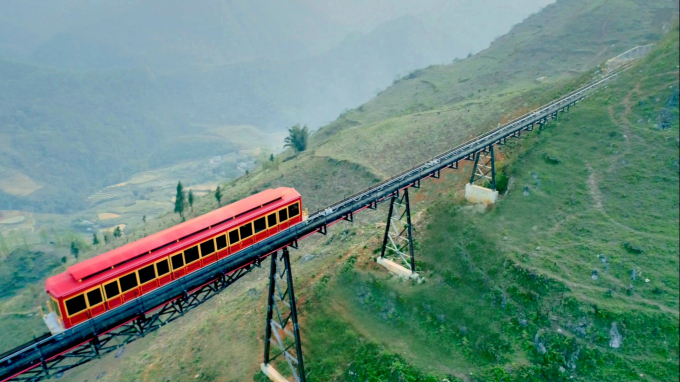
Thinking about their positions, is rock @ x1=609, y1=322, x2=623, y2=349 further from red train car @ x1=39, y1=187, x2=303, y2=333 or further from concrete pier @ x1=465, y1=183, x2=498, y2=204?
red train car @ x1=39, y1=187, x2=303, y2=333

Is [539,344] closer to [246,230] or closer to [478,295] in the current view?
[478,295]

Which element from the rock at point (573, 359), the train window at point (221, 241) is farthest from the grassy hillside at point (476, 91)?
the train window at point (221, 241)

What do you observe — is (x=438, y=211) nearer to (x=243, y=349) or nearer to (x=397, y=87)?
(x=243, y=349)

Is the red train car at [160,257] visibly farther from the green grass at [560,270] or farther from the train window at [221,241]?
the green grass at [560,270]

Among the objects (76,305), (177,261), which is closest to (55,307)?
(76,305)

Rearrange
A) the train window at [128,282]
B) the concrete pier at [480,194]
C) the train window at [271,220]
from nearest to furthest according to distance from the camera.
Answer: the train window at [128,282]
the train window at [271,220]
the concrete pier at [480,194]

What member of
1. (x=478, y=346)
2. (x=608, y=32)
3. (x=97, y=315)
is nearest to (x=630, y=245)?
(x=478, y=346)

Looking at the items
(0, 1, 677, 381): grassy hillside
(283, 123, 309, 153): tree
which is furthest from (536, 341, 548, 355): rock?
(283, 123, 309, 153): tree
